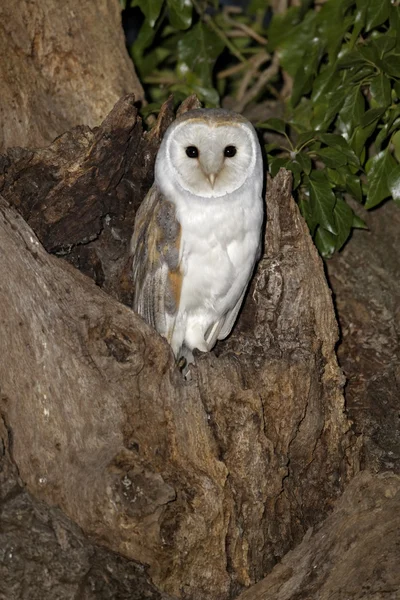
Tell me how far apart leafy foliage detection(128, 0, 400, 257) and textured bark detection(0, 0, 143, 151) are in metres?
0.20

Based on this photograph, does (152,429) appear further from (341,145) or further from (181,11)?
(181,11)

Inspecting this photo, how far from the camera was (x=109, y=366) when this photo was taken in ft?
7.34

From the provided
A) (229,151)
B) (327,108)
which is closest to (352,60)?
(327,108)

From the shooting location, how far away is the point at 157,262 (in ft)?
8.56

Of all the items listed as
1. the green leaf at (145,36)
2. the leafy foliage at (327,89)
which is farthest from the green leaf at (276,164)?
the green leaf at (145,36)

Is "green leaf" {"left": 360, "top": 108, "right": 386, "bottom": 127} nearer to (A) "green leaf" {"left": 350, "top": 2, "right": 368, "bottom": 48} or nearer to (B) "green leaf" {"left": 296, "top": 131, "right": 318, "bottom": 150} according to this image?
(B) "green leaf" {"left": 296, "top": 131, "right": 318, "bottom": 150}

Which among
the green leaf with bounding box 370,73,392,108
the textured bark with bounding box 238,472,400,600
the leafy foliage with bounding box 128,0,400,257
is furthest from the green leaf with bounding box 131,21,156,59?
the textured bark with bounding box 238,472,400,600

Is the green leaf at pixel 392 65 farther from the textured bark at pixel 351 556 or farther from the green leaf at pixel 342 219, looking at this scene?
the textured bark at pixel 351 556

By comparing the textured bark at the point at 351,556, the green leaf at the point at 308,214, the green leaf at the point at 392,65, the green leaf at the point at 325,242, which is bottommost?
the textured bark at the point at 351,556

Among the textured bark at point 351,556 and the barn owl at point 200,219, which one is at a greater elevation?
the barn owl at point 200,219

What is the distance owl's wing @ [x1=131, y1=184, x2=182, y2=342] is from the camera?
2.59m

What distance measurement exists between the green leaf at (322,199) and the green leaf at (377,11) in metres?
0.58

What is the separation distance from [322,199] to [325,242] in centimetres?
20

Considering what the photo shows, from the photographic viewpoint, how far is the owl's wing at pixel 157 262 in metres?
2.59
